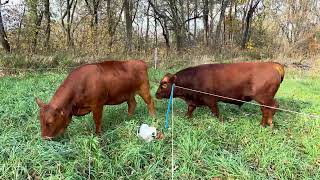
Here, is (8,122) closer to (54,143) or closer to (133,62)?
(54,143)

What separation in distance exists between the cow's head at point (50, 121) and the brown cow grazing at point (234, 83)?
2799 millimetres

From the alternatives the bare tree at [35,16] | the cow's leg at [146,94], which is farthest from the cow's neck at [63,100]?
the bare tree at [35,16]

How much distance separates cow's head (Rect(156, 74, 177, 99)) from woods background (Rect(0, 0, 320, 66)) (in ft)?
29.4

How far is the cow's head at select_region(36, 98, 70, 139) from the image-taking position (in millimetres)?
5528

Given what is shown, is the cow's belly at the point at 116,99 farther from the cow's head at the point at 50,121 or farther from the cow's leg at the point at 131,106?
the cow's head at the point at 50,121

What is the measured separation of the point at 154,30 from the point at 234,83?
3348cm

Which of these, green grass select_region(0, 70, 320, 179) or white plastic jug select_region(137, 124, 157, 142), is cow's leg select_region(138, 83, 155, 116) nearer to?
green grass select_region(0, 70, 320, 179)

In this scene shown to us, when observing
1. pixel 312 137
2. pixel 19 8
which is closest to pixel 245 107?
pixel 312 137

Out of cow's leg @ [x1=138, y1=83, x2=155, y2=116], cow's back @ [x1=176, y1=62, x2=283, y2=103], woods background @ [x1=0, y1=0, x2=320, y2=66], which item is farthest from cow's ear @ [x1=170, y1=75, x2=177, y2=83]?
woods background @ [x1=0, y1=0, x2=320, y2=66]

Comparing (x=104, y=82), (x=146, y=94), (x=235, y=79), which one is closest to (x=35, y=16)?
(x=146, y=94)

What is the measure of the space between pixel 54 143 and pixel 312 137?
164 inches

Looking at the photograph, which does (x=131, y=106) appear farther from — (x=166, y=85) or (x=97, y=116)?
(x=97, y=116)

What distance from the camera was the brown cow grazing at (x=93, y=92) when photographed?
18.5ft

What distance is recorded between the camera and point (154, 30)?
40.2m
